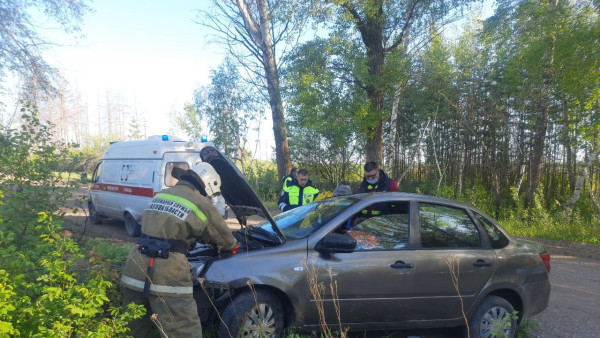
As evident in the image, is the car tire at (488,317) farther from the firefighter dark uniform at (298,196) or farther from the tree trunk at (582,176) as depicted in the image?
the tree trunk at (582,176)

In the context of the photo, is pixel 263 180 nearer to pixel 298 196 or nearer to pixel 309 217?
pixel 298 196

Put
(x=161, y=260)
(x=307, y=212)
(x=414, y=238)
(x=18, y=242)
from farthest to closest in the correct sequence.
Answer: (x=307, y=212) → (x=414, y=238) → (x=18, y=242) → (x=161, y=260)

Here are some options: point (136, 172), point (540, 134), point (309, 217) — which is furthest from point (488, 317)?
point (540, 134)

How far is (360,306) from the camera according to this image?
3.63m

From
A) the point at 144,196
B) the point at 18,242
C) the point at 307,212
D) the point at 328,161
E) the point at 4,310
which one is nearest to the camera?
the point at 4,310

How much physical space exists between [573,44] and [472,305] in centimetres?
876

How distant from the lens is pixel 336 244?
3443 millimetres

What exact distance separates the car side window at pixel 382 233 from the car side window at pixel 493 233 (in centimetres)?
94

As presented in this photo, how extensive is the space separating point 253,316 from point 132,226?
7.16 meters

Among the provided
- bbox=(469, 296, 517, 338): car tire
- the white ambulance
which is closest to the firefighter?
bbox=(469, 296, 517, 338): car tire

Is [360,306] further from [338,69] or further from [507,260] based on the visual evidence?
[338,69]

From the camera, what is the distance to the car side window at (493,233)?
4.18 m

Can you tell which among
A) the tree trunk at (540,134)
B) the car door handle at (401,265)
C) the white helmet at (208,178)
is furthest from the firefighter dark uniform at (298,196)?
the tree trunk at (540,134)

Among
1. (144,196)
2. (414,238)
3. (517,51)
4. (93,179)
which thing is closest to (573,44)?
(517,51)
